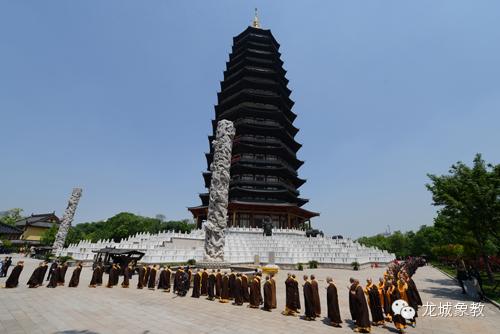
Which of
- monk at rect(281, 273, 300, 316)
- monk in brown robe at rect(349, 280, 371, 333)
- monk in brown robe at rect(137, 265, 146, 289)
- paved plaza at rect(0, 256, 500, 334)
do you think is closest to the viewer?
paved plaza at rect(0, 256, 500, 334)

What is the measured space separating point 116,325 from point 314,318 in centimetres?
611

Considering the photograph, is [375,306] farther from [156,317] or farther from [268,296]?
[156,317]

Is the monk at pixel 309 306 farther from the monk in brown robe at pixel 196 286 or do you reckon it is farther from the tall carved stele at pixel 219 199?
the tall carved stele at pixel 219 199

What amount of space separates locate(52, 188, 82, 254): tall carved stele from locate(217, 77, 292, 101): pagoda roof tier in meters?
34.2

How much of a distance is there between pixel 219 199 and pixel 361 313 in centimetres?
1463

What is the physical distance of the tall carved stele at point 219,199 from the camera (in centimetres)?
1938

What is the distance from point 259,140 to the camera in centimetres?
4938

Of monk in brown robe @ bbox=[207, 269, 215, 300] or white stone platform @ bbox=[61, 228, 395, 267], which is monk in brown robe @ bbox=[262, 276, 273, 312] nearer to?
monk in brown robe @ bbox=[207, 269, 215, 300]

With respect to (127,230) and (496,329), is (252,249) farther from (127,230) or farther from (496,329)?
(127,230)

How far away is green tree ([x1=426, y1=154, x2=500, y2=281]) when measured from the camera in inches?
542

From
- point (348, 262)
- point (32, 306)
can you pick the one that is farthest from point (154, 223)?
→ point (32, 306)

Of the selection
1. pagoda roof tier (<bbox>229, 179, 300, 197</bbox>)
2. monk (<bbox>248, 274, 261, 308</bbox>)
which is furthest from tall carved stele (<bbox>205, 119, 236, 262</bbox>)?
pagoda roof tier (<bbox>229, 179, 300, 197</bbox>)

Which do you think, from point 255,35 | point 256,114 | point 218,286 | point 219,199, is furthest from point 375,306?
point 255,35

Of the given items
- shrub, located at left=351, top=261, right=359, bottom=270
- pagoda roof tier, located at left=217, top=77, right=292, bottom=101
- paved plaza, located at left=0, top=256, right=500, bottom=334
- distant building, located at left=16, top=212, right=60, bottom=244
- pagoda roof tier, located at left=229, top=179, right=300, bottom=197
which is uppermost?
pagoda roof tier, located at left=217, top=77, right=292, bottom=101
